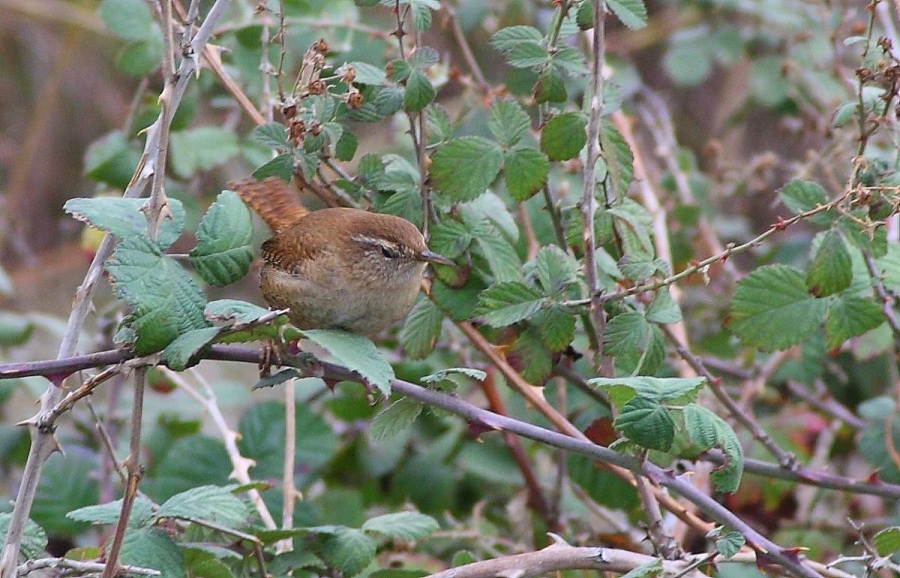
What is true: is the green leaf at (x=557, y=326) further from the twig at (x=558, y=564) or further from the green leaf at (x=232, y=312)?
the green leaf at (x=232, y=312)

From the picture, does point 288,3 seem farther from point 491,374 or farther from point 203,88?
point 491,374

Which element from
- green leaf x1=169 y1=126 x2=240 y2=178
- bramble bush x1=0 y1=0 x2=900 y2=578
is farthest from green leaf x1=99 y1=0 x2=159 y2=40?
green leaf x1=169 y1=126 x2=240 y2=178

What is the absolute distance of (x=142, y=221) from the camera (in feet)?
4.99

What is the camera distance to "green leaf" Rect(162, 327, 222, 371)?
1.41 m

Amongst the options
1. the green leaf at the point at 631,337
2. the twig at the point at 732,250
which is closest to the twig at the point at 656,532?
the green leaf at the point at 631,337

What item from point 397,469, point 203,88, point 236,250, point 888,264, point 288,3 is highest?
point 288,3

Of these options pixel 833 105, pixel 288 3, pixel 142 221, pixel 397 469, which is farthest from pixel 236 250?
pixel 833 105

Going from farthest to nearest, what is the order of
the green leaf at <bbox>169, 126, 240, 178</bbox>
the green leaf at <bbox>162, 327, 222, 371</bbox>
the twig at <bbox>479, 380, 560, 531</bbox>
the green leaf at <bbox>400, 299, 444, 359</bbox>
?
the green leaf at <bbox>169, 126, 240, 178</bbox> < the twig at <bbox>479, 380, 560, 531</bbox> < the green leaf at <bbox>400, 299, 444, 359</bbox> < the green leaf at <bbox>162, 327, 222, 371</bbox>

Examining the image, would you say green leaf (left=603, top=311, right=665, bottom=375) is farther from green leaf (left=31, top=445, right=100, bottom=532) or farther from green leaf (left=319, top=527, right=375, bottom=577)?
green leaf (left=31, top=445, right=100, bottom=532)

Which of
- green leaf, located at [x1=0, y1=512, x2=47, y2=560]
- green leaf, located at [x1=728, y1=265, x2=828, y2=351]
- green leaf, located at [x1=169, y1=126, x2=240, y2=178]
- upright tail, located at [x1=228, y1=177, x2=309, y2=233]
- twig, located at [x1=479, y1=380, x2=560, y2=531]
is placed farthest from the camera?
green leaf, located at [x1=169, y1=126, x2=240, y2=178]

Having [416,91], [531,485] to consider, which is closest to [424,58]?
[416,91]

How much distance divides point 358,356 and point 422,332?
1.89ft

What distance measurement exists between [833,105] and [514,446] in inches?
66.1

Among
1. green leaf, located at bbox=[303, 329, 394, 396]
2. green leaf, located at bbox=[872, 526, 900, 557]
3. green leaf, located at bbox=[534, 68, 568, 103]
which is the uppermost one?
green leaf, located at bbox=[534, 68, 568, 103]
